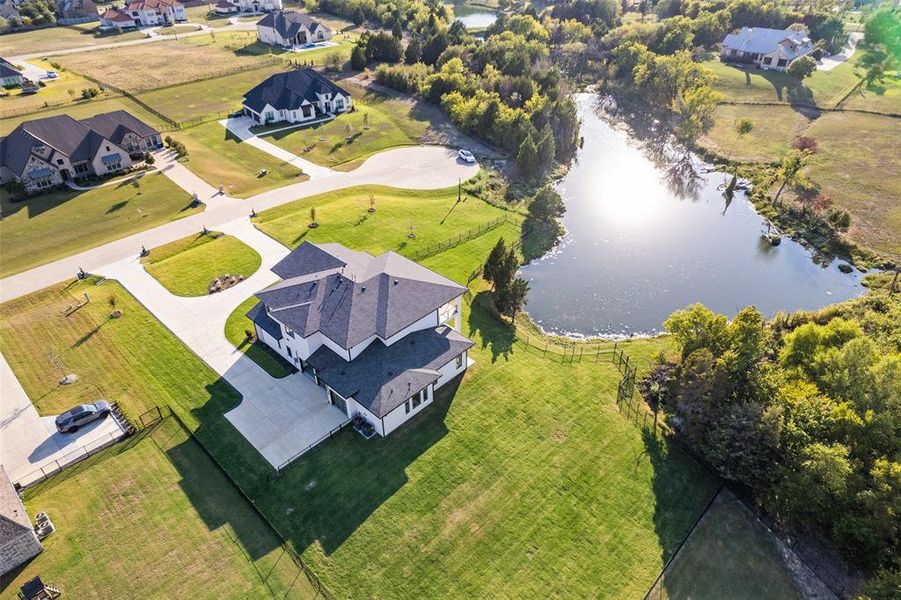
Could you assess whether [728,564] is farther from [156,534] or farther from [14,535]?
[14,535]

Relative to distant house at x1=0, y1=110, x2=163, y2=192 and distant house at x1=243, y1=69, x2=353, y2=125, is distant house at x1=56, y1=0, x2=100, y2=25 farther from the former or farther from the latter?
distant house at x1=0, y1=110, x2=163, y2=192

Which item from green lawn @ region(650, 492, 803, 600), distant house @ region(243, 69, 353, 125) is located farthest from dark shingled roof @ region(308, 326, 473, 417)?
distant house @ region(243, 69, 353, 125)

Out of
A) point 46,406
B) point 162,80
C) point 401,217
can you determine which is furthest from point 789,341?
point 162,80

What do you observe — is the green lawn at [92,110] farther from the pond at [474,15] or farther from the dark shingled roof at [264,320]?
the pond at [474,15]

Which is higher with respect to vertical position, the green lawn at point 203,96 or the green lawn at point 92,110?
the green lawn at point 203,96

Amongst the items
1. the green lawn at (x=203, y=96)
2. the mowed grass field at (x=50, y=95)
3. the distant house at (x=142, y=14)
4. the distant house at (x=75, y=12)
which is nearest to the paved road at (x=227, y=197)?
the green lawn at (x=203, y=96)
